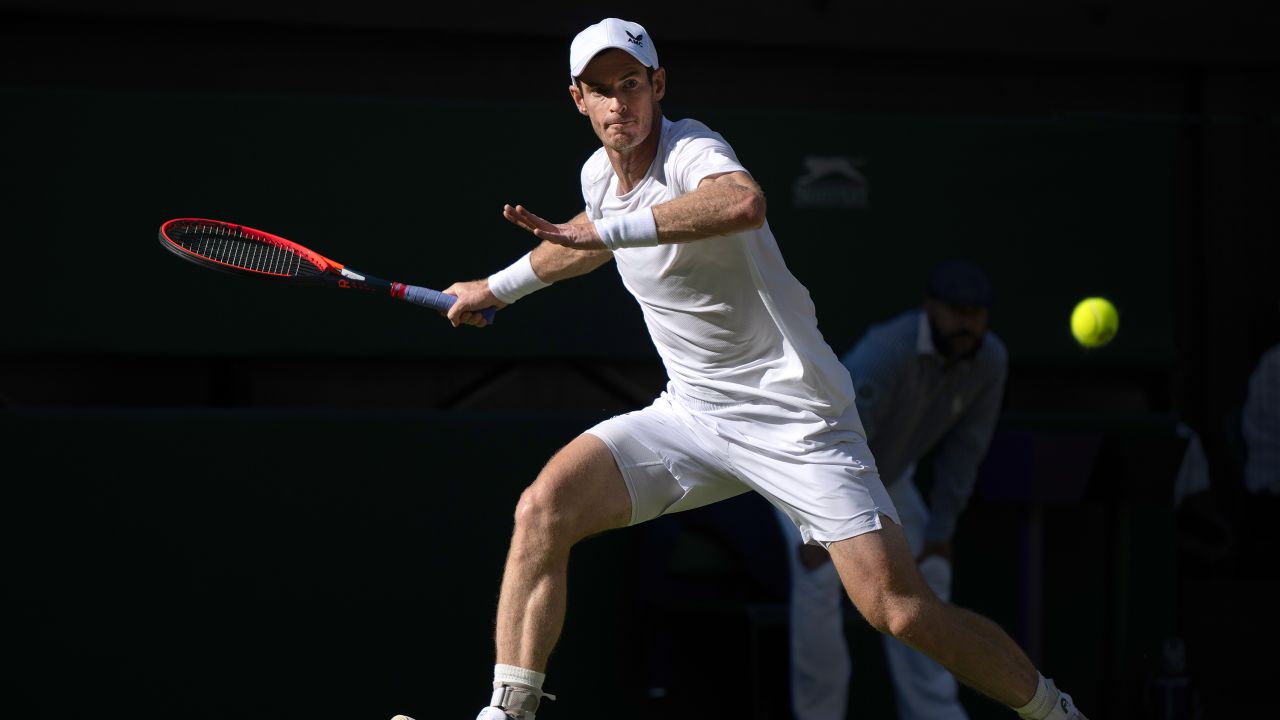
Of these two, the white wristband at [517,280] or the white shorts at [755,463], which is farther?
the white wristband at [517,280]

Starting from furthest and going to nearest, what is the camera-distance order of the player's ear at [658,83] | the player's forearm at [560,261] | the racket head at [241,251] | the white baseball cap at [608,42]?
the racket head at [241,251] < the player's forearm at [560,261] < the player's ear at [658,83] < the white baseball cap at [608,42]

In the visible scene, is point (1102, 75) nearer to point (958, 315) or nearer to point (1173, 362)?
point (1173, 362)

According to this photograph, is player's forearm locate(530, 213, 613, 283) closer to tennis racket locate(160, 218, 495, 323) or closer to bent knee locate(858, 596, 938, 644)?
tennis racket locate(160, 218, 495, 323)

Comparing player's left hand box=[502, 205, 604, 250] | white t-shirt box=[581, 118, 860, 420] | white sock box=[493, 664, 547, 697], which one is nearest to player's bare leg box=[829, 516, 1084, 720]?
white t-shirt box=[581, 118, 860, 420]

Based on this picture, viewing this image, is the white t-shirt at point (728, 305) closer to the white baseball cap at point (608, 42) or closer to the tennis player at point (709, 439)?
the tennis player at point (709, 439)

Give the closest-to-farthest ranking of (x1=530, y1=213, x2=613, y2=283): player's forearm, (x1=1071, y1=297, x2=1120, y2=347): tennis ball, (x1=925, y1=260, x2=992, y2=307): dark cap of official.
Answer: (x1=530, y1=213, x2=613, y2=283): player's forearm
(x1=925, y1=260, x2=992, y2=307): dark cap of official
(x1=1071, y1=297, x2=1120, y2=347): tennis ball

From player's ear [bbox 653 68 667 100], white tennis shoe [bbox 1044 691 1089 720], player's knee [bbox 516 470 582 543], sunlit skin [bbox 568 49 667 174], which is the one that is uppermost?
player's ear [bbox 653 68 667 100]

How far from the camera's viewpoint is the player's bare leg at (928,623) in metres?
2.84

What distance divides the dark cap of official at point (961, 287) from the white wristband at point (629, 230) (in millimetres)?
1376

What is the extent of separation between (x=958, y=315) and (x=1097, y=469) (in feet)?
2.56

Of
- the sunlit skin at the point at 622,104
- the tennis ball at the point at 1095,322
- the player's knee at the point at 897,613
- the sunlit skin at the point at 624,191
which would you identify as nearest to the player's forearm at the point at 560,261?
the sunlit skin at the point at 624,191

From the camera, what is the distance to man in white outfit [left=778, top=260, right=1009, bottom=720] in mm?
3865

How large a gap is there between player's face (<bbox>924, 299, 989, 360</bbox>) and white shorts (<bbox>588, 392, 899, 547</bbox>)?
90cm

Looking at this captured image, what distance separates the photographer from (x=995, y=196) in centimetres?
429
